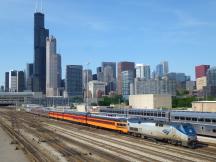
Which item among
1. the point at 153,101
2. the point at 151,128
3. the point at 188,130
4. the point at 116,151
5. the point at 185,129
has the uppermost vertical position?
the point at 153,101

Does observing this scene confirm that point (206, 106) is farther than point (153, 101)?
No

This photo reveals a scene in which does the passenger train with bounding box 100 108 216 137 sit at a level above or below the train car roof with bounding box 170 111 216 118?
below

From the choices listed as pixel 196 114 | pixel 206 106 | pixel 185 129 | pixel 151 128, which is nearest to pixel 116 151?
pixel 185 129

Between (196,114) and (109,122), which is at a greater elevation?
(196,114)

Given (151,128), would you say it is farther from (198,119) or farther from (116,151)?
(116,151)

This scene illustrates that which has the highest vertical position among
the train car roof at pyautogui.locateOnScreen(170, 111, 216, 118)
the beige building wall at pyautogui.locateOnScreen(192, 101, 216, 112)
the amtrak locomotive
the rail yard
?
the beige building wall at pyautogui.locateOnScreen(192, 101, 216, 112)

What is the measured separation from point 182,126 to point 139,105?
11068 cm

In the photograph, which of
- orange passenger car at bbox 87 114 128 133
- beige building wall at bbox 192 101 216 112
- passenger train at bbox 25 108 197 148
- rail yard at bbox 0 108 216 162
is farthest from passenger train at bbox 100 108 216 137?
beige building wall at bbox 192 101 216 112

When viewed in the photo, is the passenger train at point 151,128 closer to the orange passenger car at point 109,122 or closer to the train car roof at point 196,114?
the orange passenger car at point 109,122

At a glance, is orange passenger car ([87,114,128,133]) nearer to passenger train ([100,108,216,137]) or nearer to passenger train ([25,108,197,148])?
passenger train ([25,108,197,148])

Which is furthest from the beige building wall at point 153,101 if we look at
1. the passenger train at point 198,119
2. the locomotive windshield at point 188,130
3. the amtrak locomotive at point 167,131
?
the locomotive windshield at point 188,130

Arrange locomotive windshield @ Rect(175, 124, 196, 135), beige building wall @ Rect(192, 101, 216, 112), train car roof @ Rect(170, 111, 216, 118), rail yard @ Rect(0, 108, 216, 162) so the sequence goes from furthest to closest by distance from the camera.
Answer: beige building wall @ Rect(192, 101, 216, 112)
train car roof @ Rect(170, 111, 216, 118)
locomotive windshield @ Rect(175, 124, 196, 135)
rail yard @ Rect(0, 108, 216, 162)

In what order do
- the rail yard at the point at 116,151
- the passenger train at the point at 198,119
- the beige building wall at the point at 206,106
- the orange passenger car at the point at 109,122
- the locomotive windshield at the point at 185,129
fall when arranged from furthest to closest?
the beige building wall at the point at 206,106 → the orange passenger car at the point at 109,122 → the passenger train at the point at 198,119 → the locomotive windshield at the point at 185,129 → the rail yard at the point at 116,151

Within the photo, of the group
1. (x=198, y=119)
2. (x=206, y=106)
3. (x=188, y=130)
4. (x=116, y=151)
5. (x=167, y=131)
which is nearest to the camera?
(x=116, y=151)
